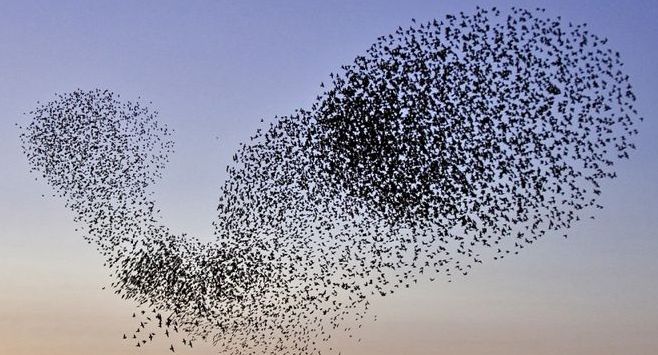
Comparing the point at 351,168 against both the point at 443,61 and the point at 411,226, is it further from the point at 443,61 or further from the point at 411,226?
the point at 443,61

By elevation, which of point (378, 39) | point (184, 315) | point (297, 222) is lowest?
point (184, 315)

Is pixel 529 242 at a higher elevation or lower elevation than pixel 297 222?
lower

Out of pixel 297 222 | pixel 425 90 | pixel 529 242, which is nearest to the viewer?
pixel 529 242

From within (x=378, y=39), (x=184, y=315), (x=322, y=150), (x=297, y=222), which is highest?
(x=378, y=39)

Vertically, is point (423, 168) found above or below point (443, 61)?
below

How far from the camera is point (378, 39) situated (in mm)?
34906

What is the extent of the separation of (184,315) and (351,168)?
10147 millimetres

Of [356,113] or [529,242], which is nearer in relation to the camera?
[529,242]

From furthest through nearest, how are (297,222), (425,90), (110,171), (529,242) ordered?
(110,171) → (297,222) → (425,90) → (529,242)

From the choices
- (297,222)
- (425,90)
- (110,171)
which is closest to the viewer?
(425,90)

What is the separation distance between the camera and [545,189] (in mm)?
33281

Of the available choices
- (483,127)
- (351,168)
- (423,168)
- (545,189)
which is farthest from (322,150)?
(545,189)

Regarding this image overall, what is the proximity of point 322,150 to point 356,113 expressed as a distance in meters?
2.31

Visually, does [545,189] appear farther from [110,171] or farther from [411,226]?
[110,171]
